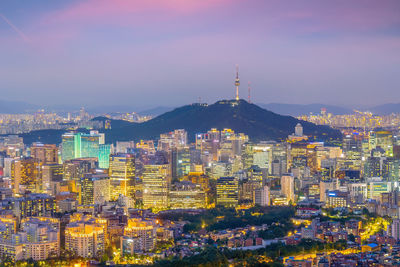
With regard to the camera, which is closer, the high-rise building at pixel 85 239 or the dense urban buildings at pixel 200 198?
the high-rise building at pixel 85 239

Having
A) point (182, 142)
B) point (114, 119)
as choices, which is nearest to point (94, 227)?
point (182, 142)

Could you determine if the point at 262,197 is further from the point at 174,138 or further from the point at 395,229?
the point at 174,138

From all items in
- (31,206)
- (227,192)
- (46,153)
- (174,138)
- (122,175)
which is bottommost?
(31,206)

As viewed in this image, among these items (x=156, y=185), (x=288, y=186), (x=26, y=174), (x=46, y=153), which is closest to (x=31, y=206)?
(x=156, y=185)

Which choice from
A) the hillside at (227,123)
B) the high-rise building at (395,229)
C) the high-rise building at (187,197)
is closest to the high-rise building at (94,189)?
the high-rise building at (187,197)

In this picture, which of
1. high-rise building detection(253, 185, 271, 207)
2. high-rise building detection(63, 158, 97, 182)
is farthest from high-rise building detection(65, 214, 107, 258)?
high-rise building detection(63, 158, 97, 182)

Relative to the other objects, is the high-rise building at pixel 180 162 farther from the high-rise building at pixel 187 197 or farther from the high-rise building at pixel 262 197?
the high-rise building at pixel 262 197

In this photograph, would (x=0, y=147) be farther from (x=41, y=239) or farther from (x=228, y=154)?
(x=41, y=239)
